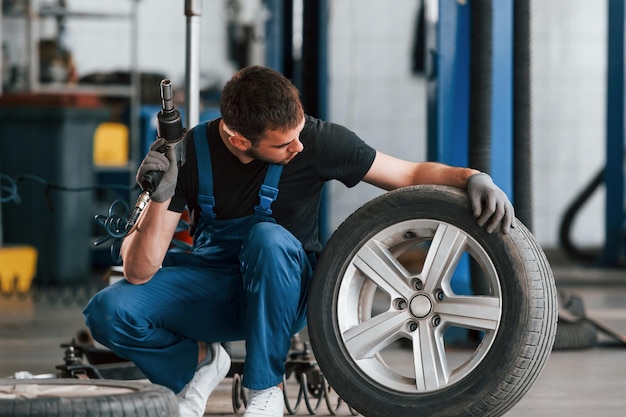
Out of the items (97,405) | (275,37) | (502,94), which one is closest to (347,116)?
(275,37)

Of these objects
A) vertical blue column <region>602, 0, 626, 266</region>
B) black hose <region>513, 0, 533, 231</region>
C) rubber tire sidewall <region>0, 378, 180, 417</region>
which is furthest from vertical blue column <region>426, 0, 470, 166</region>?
vertical blue column <region>602, 0, 626, 266</region>

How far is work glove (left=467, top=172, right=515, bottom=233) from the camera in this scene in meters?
2.40

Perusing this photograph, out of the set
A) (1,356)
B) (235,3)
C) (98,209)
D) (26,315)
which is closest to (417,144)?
(235,3)

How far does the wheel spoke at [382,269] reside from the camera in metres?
2.53

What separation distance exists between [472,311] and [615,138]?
19.8ft

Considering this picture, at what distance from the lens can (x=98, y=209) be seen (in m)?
7.15

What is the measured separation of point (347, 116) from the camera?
950 centimetres

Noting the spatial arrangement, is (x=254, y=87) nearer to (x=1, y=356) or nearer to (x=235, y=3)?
(x=1, y=356)

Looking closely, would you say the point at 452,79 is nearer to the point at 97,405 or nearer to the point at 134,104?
the point at 97,405

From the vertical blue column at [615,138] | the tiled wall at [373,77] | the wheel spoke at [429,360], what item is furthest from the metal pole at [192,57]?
the tiled wall at [373,77]

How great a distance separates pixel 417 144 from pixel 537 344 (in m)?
7.30

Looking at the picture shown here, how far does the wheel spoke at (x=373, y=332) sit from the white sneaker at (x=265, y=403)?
200mm

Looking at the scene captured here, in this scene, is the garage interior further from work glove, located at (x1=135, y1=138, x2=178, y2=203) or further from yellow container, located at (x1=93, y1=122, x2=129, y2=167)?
work glove, located at (x1=135, y1=138, x2=178, y2=203)

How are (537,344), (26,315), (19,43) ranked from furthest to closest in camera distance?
(19,43)
(26,315)
(537,344)
